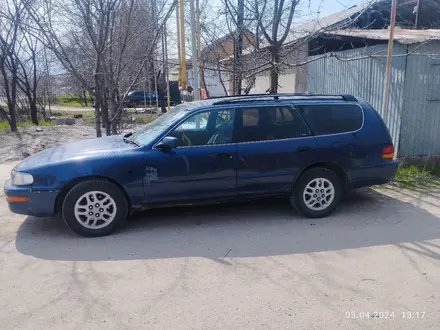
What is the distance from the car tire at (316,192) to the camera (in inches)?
199

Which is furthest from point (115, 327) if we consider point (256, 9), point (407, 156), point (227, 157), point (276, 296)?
point (256, 9)

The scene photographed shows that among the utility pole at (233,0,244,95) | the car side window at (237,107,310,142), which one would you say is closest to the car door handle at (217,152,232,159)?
the car side window at (237,107,310,142)

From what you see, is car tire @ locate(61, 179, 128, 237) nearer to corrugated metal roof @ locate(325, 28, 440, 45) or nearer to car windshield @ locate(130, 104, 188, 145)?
car windshield @ locate(130, 104, 188, 145)

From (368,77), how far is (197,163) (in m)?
5.04

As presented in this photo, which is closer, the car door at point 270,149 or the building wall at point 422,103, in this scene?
the car door at point 270,149

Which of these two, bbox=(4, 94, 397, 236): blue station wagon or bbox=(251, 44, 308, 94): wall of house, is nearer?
bbox=(4, 94, 397, 236): blue station wagon

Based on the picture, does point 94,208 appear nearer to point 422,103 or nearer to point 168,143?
point 168,143

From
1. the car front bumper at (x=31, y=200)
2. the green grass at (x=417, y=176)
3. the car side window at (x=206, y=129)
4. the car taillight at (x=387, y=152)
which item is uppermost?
the car side window at (x=206, y=129)

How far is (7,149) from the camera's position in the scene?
421 inches

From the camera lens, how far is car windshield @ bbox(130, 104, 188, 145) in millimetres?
4836

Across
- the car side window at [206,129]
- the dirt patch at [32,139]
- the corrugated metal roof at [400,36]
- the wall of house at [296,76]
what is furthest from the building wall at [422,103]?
the dirt patch at [32,139]

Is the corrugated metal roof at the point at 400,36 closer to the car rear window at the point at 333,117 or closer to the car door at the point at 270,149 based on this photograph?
the car rear window at the point at 333,117

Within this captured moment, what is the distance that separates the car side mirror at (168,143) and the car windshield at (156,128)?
0.17 metres

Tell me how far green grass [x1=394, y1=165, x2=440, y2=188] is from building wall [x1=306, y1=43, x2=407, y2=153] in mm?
517
